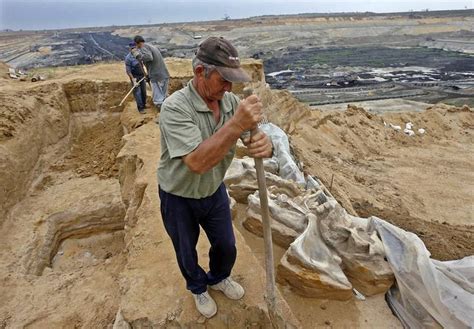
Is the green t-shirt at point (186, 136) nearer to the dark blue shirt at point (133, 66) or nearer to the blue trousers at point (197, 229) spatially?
the blue trousers at point (197, 229)

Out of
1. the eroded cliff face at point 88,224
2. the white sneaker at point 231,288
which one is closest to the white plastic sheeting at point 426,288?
the eroded cliff face at point 88,224

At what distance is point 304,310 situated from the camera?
3.29 metres

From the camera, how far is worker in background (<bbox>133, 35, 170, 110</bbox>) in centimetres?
677

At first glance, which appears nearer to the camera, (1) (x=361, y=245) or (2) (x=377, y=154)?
(1) (x=361, y=245)

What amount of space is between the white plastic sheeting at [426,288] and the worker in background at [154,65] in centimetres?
527

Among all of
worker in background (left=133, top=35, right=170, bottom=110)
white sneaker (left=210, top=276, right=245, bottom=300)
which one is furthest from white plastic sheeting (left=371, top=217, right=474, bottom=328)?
worker in background (left=133, top=35, right=170, bottom=110)

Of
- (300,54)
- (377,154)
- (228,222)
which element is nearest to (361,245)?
(228,222)

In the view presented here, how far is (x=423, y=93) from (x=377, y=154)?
12.3 m

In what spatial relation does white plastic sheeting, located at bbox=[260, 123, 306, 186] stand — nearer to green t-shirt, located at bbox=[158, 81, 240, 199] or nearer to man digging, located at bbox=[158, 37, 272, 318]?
man digging, located at bbox=[158, 37, 272, 318]

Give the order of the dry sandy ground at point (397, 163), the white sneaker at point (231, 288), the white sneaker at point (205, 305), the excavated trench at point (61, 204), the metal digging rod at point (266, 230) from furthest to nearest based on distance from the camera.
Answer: the dry sandy ground at point (397, 163) → the excavated trench at point (61, 204) → the white sneaker at point (231, 288) → the white sneaker at point (205, 305) → the metal digging rod at point (266, 230)

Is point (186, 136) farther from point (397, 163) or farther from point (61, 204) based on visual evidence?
point (397, 163)

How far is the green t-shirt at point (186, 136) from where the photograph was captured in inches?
76.1

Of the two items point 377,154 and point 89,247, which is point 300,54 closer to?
point 377,154

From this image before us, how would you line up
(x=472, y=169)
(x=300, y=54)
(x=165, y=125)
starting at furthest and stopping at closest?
(x=300, y=54), (x=472, y=169), (x=165, y=125)
